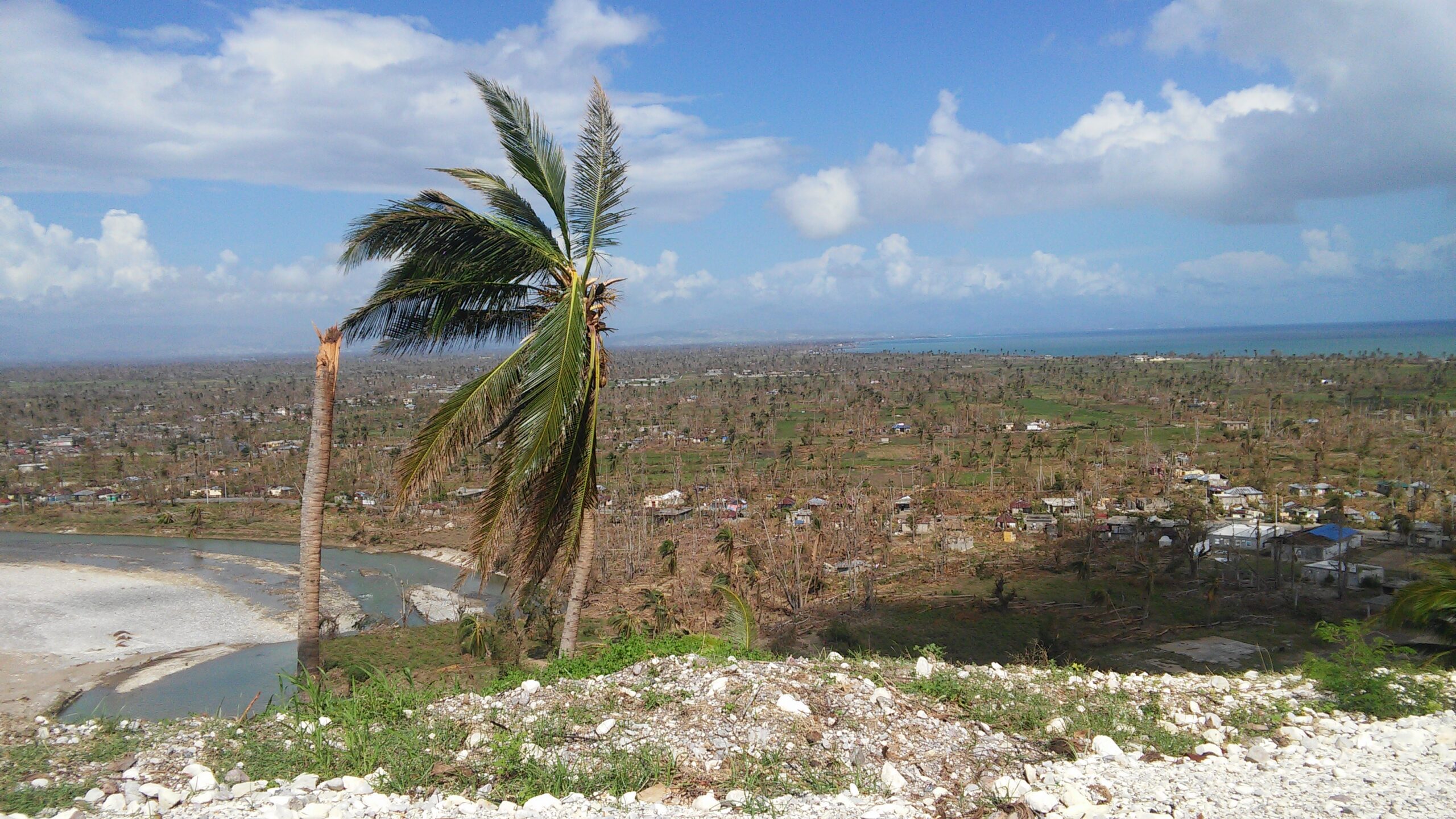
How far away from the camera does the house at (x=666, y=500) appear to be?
39531mm

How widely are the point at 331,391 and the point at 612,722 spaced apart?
158 inches

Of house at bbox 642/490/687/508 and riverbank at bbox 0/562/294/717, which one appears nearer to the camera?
riverbank at bbox 0/562/294/717

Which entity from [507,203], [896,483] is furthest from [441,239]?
[896,483]

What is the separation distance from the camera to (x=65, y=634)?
79.8 feet

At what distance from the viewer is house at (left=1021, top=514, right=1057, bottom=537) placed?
31.5 m

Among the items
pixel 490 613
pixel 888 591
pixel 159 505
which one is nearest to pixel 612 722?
pixel 888 591

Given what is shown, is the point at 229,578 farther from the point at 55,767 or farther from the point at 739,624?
the point at 55,767

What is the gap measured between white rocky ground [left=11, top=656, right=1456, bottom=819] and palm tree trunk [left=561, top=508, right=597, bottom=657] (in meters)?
1.40

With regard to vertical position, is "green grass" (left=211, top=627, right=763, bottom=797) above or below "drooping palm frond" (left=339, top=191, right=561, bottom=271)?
below

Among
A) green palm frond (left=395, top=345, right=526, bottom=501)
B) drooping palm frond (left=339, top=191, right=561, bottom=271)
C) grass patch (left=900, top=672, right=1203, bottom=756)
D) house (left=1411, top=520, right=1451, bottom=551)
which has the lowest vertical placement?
house (left=1411, top=520, right=1451, bottom=551)

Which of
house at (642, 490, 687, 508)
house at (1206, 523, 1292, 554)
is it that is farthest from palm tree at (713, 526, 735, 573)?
house at (1206, 523, 1292, 554)

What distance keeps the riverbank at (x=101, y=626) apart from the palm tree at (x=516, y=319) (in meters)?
18.2

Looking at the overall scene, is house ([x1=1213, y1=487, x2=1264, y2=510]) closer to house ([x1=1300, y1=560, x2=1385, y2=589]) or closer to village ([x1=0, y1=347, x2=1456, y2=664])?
village ([x1=0, y1=347, x2=1456, y2=664])

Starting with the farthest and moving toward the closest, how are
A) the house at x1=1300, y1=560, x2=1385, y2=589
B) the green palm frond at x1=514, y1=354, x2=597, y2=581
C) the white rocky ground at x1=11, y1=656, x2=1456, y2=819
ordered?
the house at x1=1300, y1=560, x2=1385, y2=589, the green palm frond at x1=514, y1=354, x2=597, y2=581, the white rocky ground at x1=11, y1=656, x2=1456, y2=819
